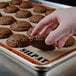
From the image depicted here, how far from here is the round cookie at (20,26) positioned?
1341mm

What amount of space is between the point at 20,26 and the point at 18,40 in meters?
0.18

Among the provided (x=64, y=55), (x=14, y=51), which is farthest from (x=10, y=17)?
(x=64, y=55)

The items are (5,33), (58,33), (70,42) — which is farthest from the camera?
(5,33)

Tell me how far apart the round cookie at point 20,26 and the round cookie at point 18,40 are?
11 cm

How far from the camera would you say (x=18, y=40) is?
1.19 metres

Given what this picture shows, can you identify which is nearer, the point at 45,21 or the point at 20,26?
the point at 45,21

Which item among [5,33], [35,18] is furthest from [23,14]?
[5,33]

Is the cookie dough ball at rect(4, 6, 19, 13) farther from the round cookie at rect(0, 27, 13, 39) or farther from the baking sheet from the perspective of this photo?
the baking sheet

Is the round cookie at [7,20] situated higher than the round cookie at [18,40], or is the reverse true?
the round cookie at [18,40]

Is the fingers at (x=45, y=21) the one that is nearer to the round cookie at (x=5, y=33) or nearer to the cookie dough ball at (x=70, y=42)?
the cookie dough ball at (x=70, y=42)

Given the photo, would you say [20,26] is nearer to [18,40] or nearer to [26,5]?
[18,40]

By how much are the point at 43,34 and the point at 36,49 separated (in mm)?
99

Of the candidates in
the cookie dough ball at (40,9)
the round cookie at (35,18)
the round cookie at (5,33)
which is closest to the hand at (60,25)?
the round cookie at (5,33)

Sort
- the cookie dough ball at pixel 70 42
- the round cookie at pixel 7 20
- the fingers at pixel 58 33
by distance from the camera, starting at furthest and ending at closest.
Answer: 1. the round cookie at pixel 7 20
2. the cookie dough ball at pixel 70 42
3. the fingers at pixel 58 33
